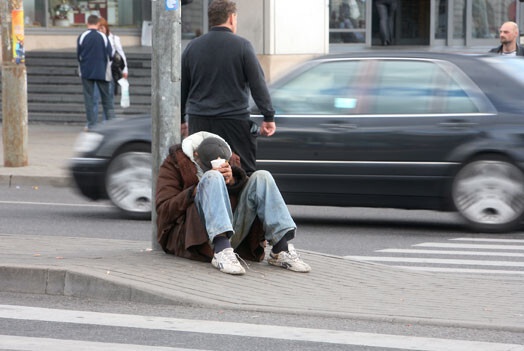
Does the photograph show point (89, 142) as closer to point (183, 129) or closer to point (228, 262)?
point (183, 129)

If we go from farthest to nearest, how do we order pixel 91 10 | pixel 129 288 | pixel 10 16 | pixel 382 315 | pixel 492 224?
pixel 91 10 < pixel 10 16 < pixel 492 224 < pixel 129 288 < pixel 382 315

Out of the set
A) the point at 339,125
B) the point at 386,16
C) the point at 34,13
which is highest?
the point at 34,13

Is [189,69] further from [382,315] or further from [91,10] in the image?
[91,10]

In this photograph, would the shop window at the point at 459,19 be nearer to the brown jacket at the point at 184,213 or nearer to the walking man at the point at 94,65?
the walking man at the point at 94,65

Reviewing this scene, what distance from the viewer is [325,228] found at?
31.8 feet

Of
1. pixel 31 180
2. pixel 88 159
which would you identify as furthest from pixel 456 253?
pixel 31 180

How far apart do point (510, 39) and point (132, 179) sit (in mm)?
4994

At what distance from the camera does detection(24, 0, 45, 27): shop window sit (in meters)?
25.9

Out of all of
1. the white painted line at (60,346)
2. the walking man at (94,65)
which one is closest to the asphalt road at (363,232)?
the white painted line at (60,346)

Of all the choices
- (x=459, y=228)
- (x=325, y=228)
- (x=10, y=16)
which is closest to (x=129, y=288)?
(x=325, y=228)

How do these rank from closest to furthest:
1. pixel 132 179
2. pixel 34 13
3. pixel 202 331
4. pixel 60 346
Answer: pixel 60 346
pixel 202 331
pixel 132 179
pixel 34 13

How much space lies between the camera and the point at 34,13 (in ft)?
85.3

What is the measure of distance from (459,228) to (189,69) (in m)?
3.59

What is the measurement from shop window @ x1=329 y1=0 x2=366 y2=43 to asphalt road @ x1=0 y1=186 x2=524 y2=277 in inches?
633
